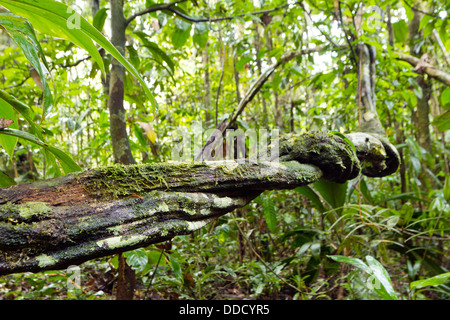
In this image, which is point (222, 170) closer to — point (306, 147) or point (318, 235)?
point (306, 147)

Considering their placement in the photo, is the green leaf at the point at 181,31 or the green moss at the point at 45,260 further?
the green leaf at the point at 181,31

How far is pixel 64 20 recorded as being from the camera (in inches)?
17.3

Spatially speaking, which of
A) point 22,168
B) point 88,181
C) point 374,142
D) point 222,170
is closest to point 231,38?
point 374,142

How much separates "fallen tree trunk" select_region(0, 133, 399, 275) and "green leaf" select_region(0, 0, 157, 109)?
20 cm

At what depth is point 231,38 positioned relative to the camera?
1823mm

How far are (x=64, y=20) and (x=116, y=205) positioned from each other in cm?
28

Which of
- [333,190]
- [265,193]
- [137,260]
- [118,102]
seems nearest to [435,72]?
[333,190]

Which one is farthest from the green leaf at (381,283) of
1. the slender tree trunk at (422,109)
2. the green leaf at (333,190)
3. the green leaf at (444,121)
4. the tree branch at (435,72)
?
the slender tree trunk at (422,109)

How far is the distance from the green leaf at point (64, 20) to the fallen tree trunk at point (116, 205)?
20 centimetres

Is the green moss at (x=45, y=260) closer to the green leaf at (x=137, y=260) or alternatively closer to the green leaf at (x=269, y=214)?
the green leaf at (x=137, y=260)

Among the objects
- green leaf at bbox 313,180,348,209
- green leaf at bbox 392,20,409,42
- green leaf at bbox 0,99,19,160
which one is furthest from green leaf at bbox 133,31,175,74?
green leaf at bbox 392,20,409,42

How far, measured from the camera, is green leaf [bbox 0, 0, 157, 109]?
43 centimetres

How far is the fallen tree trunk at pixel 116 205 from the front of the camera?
40 cm
